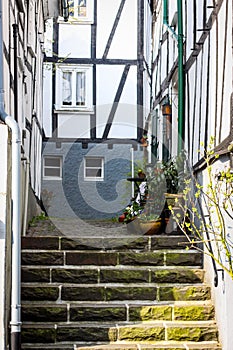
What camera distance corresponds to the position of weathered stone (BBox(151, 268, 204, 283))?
631 cm

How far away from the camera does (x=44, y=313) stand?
5.79 metres

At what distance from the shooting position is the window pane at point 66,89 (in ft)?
43.6

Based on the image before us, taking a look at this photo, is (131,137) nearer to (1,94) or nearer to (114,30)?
(114,30)

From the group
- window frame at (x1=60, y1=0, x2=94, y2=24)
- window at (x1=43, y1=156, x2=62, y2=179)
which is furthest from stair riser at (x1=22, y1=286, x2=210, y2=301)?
window frame at (x1=60, y1=0, x2=94, y2=24)

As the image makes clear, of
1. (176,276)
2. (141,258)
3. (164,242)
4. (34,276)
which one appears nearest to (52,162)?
(164,242)

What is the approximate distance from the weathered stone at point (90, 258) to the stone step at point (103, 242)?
0.23m

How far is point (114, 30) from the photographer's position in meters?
13.4

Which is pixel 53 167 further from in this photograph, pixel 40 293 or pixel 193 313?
pixel 193 313

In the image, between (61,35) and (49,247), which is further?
(61,35)

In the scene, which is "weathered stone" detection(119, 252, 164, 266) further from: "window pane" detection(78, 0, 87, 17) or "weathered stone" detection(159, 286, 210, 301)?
"window pane" detection(78, 0, 87, 17)

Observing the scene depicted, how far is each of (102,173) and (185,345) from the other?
794 cm

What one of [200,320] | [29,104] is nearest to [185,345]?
[200,320]

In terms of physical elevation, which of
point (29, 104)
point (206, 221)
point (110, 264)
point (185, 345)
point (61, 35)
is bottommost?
point (185, 345)

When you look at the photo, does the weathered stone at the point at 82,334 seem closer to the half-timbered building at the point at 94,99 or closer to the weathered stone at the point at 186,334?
the weathered stone at the point at 186,334
